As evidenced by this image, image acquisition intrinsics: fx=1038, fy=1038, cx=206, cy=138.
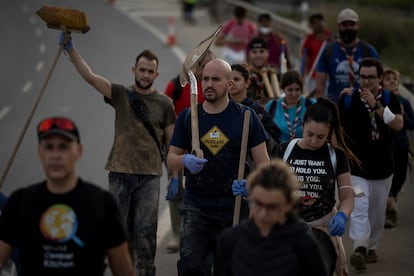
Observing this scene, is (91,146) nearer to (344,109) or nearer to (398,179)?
(398,179)

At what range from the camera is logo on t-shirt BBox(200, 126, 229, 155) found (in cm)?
785

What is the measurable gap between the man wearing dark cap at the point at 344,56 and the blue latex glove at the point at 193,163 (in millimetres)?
4762

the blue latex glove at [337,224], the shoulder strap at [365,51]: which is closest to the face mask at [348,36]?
the shoulder strap at [365,51]

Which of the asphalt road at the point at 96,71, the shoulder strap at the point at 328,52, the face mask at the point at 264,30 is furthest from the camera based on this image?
the face mask at the point at 264,30

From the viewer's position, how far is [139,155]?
8977mm

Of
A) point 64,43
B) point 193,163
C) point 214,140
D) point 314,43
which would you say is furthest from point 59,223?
point 314,43

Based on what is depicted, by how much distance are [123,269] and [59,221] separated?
0.52m

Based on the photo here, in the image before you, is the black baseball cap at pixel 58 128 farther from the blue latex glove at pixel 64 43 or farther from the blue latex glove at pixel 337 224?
the blue latex glove at pixel 64 43

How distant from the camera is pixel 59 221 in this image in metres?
5.64

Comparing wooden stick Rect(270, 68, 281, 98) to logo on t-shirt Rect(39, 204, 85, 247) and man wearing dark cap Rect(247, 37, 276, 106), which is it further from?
logo on t-shirt Rect(39, 204, 85, 247)

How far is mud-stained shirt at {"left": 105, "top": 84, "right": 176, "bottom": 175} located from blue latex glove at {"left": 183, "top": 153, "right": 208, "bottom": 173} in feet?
4.34

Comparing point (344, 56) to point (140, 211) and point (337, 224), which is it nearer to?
point (140, 211)

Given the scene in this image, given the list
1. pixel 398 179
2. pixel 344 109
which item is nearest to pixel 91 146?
pixel 398 179

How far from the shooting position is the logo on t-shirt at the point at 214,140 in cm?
785
